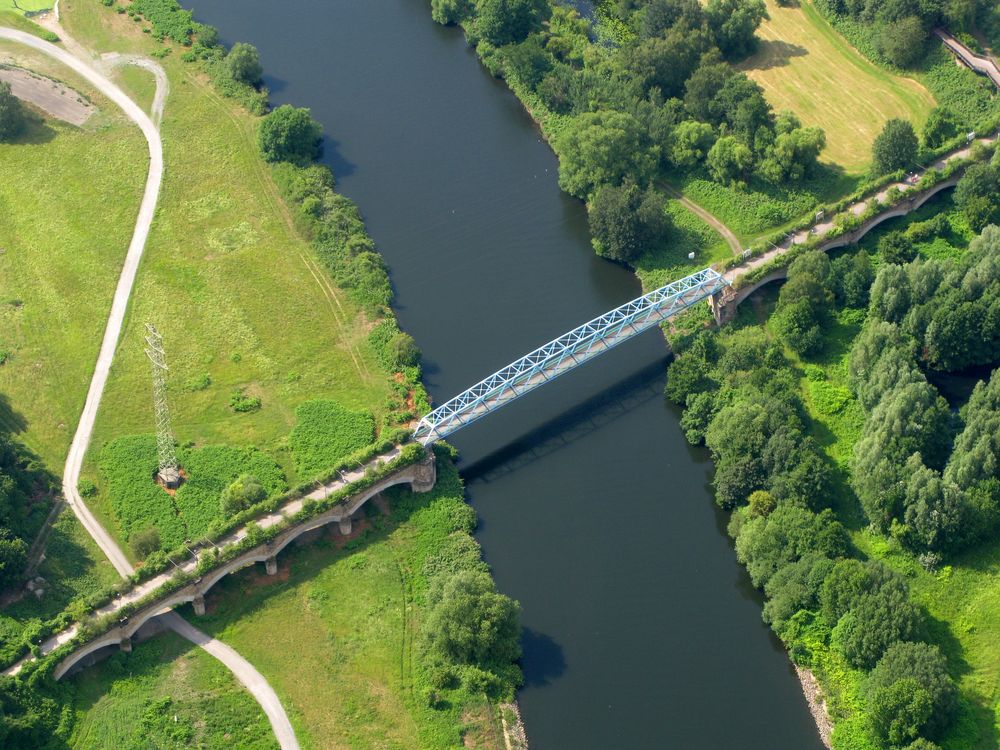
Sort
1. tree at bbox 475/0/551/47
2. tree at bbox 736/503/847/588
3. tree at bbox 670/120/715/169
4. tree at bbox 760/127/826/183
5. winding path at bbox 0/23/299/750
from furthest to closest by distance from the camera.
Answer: tree at bbox 475/0/551/47
tree at bbox 670/120/715/169
tree at bbox 760/127/826/183
tree at bbox 736/503/847/588
winding path at bbox 0/23/299/750

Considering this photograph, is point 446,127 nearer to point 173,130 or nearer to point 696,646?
point 173,130

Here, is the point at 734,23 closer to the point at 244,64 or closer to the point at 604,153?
the point at 604,153

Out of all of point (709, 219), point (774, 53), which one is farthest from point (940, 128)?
point (709, 219)

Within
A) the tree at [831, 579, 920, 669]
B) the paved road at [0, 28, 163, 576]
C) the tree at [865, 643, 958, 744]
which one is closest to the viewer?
the tree at [865, 643, 958, 744]

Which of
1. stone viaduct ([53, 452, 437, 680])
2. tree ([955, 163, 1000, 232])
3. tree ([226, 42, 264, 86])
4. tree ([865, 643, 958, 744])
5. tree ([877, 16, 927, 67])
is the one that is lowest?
tree ([865, 643, 958, 744])

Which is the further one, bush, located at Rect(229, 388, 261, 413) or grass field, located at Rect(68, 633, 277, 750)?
bush, located at Rect(229, 388, 261, 413)

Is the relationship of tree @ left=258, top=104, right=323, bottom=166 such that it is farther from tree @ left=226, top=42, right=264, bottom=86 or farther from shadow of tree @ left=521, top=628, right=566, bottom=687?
shadow of tree @ left=521, top=628, right=566, bottom=687

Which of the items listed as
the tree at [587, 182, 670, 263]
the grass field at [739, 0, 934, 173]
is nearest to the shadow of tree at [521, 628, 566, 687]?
the tree at [587, 182, 670, 263]

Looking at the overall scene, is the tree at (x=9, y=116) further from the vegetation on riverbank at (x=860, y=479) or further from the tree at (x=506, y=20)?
the vegetation on riverbank at (x=860, y=479)
